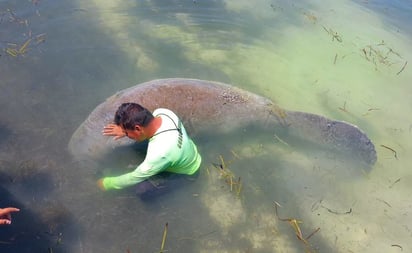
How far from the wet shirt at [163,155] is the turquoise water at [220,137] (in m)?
0.41

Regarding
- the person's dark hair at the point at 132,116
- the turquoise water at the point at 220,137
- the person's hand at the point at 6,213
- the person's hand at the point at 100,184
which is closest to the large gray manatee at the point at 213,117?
the turquoise water at the point at 220,137

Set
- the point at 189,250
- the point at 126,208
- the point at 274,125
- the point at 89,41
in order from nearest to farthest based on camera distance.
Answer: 1. the point at 189,250
2. the point at 126,208
3. the point at 274,125
4. the point at 89,41

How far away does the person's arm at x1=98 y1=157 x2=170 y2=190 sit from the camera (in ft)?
18.6

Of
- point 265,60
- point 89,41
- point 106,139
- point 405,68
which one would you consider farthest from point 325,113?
point 89,41

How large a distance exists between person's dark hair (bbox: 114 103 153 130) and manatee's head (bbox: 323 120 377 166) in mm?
3660

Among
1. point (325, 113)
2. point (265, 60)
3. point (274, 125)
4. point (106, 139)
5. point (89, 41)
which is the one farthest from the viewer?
point (265, 60)

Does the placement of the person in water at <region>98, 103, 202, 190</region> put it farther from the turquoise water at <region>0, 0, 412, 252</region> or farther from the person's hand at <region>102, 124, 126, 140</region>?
the turquoise water at <region>0, 0, 412, 252</region>

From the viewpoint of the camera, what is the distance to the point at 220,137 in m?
7.48

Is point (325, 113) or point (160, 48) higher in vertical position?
point (160, 48)

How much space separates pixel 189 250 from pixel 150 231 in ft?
2.02

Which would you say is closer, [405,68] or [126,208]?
[126,208]

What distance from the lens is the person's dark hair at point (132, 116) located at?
217 inches

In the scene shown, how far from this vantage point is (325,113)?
857 centimetres

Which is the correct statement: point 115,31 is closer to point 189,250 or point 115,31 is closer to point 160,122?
point 160,122
